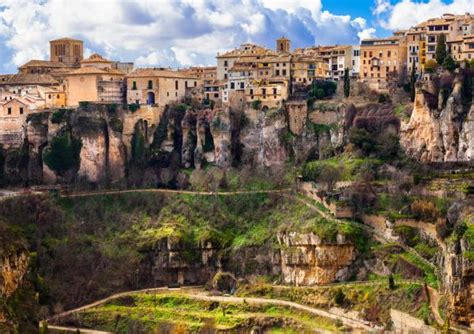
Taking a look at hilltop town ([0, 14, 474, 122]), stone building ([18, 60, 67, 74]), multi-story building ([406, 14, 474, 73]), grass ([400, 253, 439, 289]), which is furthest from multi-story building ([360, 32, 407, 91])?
stone building ([18, 60, 67, 74])

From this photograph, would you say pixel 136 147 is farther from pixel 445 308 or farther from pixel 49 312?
pixel 445 308

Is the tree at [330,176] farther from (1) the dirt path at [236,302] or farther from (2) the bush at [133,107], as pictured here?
(2) the bush at [133,107]

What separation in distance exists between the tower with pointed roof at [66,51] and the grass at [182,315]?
1404 inches

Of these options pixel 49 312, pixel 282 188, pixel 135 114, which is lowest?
pixel 49 312

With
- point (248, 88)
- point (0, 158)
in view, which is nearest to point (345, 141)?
point (248, 88)

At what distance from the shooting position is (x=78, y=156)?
81.1 metres

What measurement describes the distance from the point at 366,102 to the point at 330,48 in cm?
1271

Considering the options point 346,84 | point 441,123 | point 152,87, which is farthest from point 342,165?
point 152,87

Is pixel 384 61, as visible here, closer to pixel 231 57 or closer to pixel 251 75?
pixel 251 75

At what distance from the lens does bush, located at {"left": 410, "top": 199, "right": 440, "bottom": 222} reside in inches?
2414

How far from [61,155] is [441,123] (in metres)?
29.9

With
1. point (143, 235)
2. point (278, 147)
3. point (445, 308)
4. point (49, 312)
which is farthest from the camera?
point (278, 147)

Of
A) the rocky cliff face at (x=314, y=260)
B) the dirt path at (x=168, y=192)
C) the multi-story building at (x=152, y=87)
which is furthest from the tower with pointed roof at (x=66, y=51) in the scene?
the rocky cliff face at (x=314, y=260)

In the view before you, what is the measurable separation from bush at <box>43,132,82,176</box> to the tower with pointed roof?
1743 centimetres
